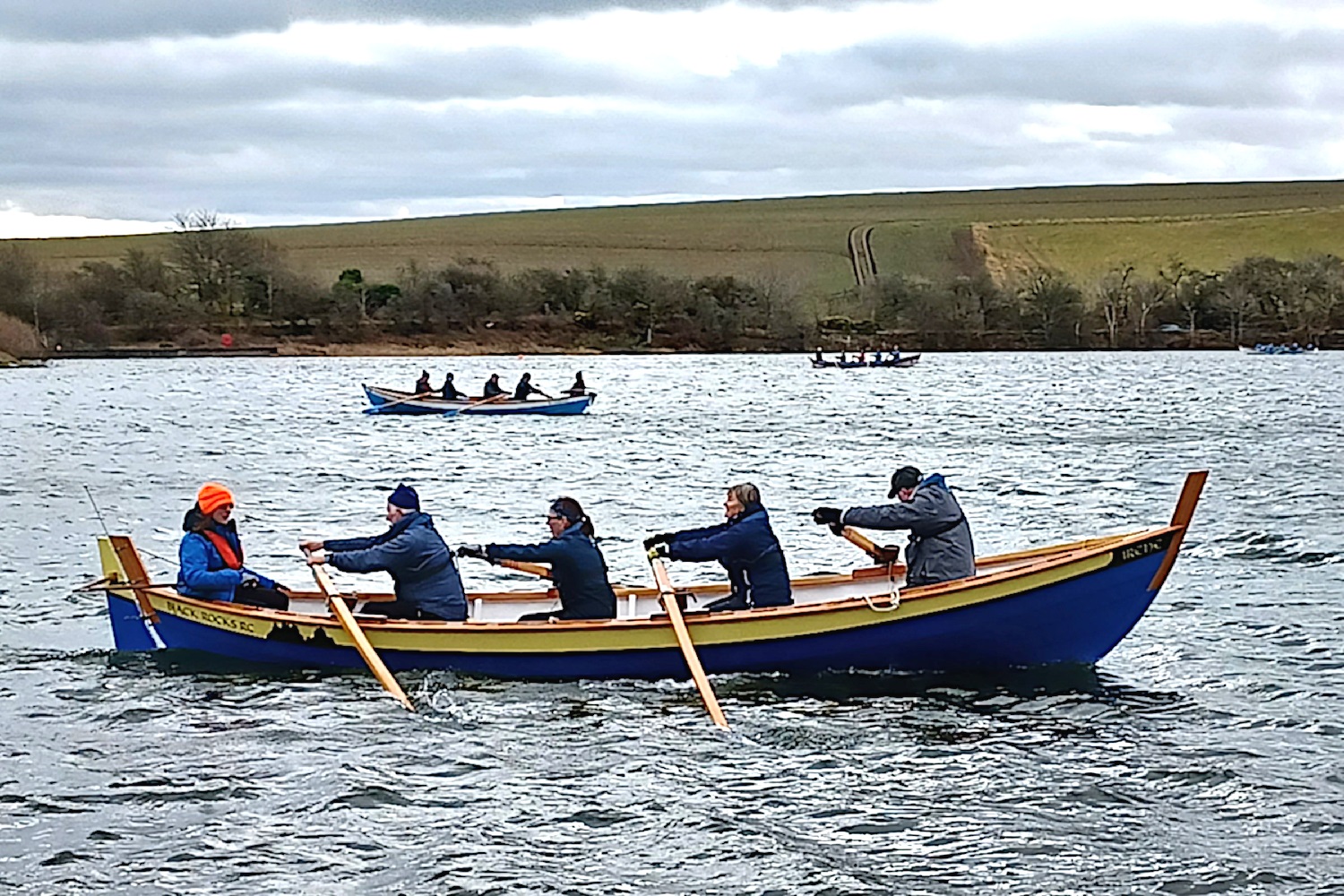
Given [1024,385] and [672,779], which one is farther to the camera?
[1024,385]

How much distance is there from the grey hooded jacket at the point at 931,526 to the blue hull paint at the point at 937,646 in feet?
2.05

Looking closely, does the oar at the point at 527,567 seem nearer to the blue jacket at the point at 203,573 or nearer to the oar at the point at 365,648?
the oar at the point at 365,648

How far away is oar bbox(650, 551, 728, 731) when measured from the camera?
14445 mm

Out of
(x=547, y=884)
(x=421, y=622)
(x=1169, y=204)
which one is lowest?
(x=547, y=884)

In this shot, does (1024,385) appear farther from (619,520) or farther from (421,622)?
(421,622)

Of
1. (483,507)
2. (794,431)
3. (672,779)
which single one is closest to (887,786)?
(672,779)

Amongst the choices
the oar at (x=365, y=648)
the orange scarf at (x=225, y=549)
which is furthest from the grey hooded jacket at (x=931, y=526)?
the orange scarf at (x=225, y=549)

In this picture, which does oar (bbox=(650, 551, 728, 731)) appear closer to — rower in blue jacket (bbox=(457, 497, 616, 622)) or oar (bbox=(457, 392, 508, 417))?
rower in blue jacket (bbox=(457, 497, 616, 622))

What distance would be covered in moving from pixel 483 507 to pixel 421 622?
1689 centimetres

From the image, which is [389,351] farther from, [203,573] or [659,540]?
[659,540]

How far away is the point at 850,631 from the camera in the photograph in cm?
1488

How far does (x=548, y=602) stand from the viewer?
56.1 ft

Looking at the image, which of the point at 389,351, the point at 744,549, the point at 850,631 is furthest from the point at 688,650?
the point at 389,351

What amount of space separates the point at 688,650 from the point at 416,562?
2.66 meters
